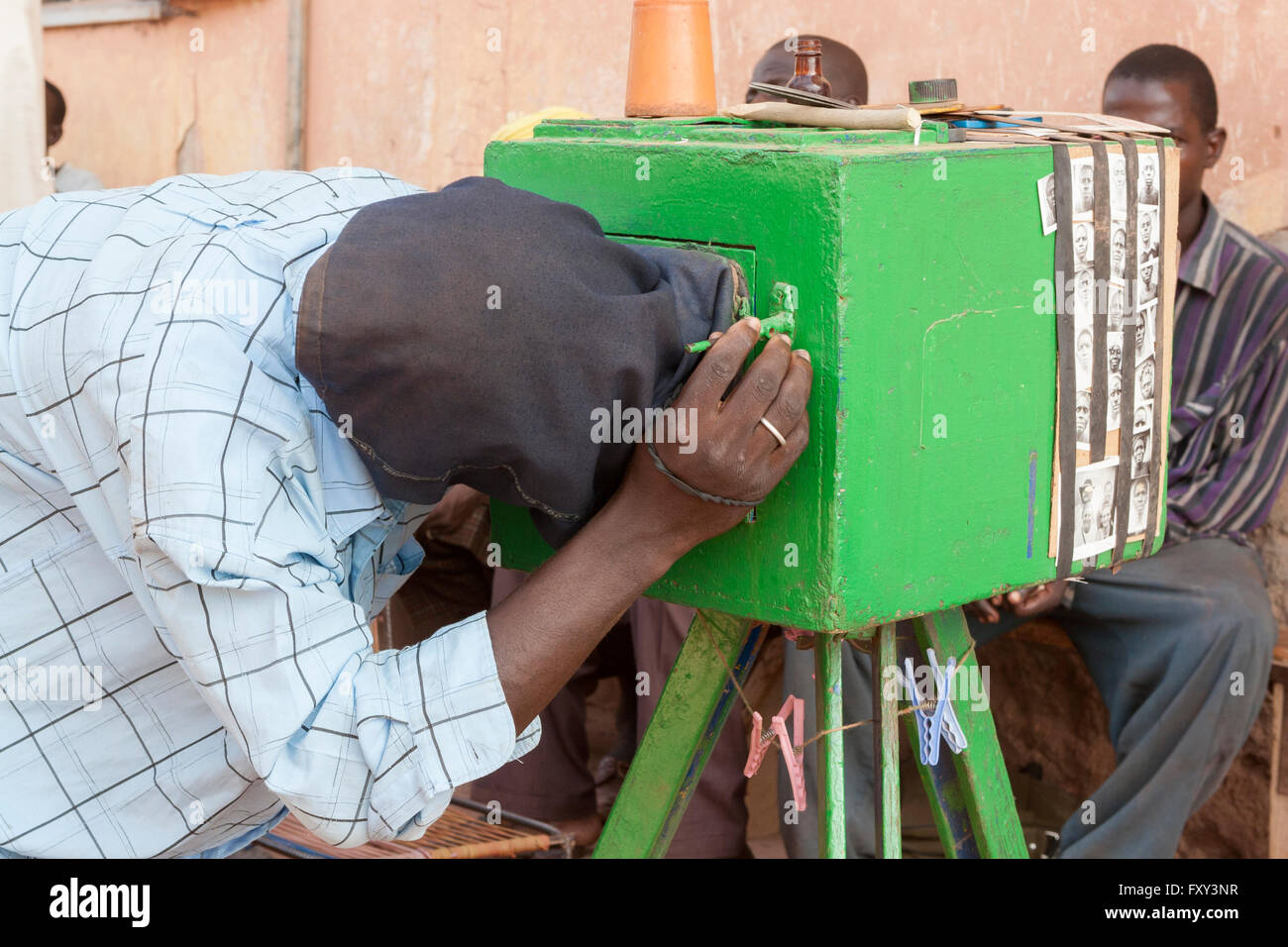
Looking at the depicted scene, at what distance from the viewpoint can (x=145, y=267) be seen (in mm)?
1264

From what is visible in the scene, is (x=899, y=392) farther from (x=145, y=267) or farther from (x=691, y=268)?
(x=145, y=267)

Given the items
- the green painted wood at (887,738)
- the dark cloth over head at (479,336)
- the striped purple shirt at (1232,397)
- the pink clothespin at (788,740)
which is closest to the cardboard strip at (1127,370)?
the green painted wood at (887,738)

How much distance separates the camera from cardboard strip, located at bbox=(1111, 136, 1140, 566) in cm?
149

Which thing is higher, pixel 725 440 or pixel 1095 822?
pixel 725 440

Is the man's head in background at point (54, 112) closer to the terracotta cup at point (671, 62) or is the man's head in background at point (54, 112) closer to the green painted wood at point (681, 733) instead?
the terracotta cup at point (671, 62)

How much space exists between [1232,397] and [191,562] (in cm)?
212

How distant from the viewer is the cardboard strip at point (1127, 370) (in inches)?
58.7

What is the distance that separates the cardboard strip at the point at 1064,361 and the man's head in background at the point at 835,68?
1.53 m

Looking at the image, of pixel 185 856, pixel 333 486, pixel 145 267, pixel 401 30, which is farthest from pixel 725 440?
pixel 401 30

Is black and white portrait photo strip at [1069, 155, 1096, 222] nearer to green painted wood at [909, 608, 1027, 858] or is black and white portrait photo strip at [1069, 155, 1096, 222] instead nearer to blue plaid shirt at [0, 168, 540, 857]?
green painted wood at [909, 608, 1027, 858]

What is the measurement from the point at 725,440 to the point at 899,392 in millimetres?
192

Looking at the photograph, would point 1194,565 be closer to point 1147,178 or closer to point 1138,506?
point 1138,506

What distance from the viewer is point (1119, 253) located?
58.5 inches

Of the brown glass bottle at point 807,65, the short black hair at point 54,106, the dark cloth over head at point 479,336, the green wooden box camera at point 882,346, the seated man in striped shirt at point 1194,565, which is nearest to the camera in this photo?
the dark cloth over head at point 479,336
